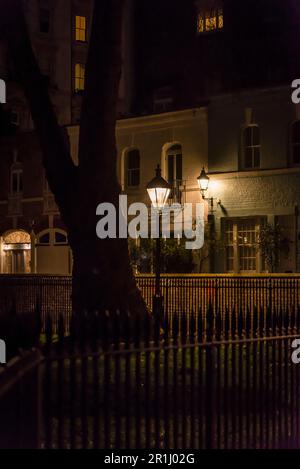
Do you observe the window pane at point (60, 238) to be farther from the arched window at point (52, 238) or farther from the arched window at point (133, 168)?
the arched window at point (133, 168)

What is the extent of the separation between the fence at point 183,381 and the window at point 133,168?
97.2 feet

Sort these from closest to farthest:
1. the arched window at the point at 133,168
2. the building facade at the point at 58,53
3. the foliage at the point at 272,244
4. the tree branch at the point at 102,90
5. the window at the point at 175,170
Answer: the tree branch at the point at 102,90 < the foliage at the point at 272,244 < the window at the point at 175,170 < the arched window at the point at 133,168 < the building facade at the point at 58,53

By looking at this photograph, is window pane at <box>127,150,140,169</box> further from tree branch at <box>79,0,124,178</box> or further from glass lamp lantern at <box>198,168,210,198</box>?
tree branch at <box>79,0,124,178</box>

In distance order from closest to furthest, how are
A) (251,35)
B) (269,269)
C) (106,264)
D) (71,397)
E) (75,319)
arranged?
1. (71,397)
2. (75,319)
3. (106,264)
4. (269,269)
5. (251,35)

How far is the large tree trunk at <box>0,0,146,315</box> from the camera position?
15109 mm

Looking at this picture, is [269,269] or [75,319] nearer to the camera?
[75,319]

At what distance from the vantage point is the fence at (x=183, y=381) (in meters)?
6.75

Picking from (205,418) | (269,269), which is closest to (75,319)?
(205,418)

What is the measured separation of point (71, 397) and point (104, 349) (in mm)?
468

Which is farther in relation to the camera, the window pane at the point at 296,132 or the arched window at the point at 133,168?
the arched window at the point at 133,168

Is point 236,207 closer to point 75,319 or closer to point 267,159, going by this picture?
point 267,159

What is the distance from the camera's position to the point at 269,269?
109ft

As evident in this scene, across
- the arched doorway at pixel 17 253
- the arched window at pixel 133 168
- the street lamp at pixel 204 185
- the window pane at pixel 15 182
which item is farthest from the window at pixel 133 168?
the window pane at pixel 15 182

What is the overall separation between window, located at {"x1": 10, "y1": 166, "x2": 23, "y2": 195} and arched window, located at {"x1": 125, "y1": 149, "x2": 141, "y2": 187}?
694 centimetres
